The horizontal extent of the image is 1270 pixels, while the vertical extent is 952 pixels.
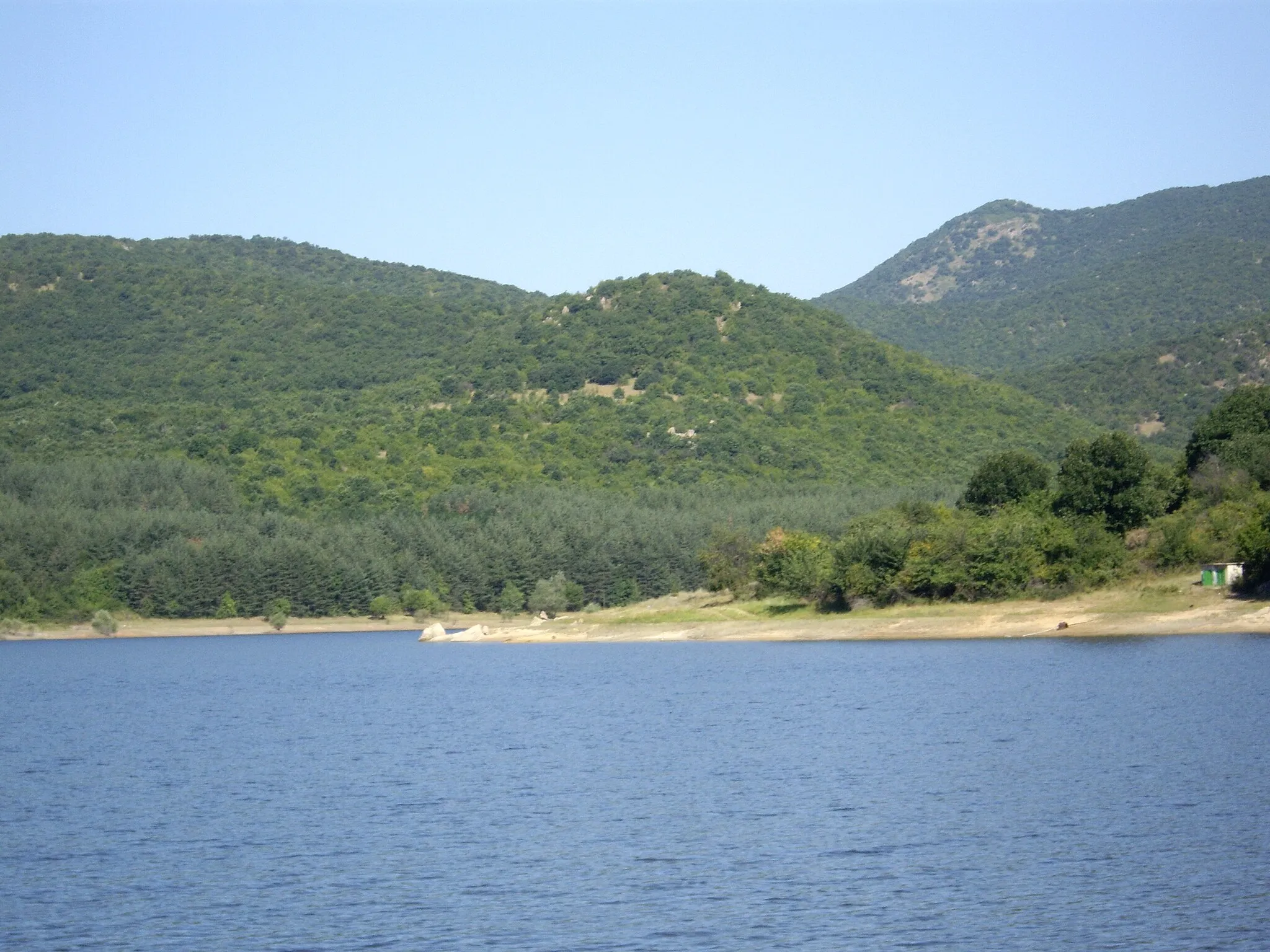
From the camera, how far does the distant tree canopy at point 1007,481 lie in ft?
297

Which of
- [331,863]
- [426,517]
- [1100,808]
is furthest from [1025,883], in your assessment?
[426,517]

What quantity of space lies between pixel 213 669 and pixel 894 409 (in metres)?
97.4

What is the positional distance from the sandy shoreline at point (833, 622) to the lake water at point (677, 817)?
10.1 meters

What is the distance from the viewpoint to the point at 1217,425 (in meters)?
86.2

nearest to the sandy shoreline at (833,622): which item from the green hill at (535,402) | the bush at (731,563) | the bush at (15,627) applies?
the bush at (15,627)

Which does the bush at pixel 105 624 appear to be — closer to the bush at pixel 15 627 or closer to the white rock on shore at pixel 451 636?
the bush at pixel 15 627

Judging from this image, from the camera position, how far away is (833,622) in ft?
282

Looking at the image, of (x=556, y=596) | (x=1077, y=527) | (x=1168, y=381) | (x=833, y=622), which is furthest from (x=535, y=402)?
(x=1077, y=527)

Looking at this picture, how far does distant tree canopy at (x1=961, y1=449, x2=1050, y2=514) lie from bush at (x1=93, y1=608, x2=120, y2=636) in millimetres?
62622

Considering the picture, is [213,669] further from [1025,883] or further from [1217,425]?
[1025,883]

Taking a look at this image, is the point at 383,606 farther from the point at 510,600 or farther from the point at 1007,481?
the point at 1007,481

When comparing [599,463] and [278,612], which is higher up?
[599,463]

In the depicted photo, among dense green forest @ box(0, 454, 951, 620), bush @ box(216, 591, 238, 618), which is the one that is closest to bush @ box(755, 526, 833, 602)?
dense green forest @ box(0, 454, 951, 620)

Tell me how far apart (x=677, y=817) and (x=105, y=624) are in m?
89.2
